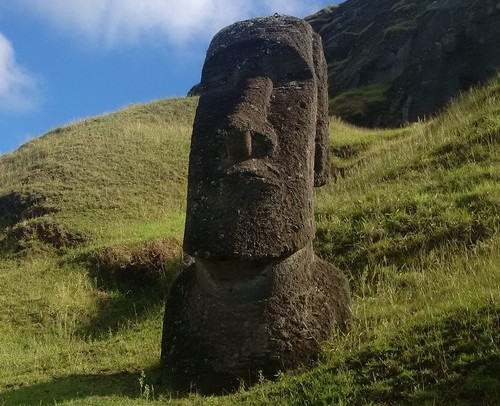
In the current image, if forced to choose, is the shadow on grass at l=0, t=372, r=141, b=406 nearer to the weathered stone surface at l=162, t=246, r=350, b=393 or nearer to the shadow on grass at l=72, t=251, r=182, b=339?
the weathered stone surface at l=162, t=246, r=350, b=393

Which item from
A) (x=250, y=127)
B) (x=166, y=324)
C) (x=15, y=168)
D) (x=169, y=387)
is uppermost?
(x=15, y=168)

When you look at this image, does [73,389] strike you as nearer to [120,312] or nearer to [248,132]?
[248,132]

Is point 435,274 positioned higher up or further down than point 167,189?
further down

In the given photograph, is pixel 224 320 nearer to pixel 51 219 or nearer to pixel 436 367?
pixel 436 367

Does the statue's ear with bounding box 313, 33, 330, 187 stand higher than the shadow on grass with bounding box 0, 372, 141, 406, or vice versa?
the statue's ear with bounding box 313, 33, 330, 187

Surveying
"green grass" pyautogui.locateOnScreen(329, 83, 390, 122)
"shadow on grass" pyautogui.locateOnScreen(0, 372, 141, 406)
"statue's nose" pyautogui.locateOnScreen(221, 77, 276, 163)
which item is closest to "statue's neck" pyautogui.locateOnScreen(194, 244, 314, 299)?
"statue's nose" pyautogui.locateOnScreen(221, 77, 276, 163)

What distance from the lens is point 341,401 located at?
4.77 meters

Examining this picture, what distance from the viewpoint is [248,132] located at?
616 cm

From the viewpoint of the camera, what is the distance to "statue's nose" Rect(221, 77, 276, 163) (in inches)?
241

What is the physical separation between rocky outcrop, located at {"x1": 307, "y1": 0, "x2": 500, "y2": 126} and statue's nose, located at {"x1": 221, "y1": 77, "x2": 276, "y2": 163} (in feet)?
A: 54.0

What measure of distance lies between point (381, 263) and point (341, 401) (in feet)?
13.3

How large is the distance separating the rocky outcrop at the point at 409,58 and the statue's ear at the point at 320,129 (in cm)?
1468

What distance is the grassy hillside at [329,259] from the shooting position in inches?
202

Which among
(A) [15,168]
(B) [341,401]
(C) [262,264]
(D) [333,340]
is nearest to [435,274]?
(D) [333,340]
